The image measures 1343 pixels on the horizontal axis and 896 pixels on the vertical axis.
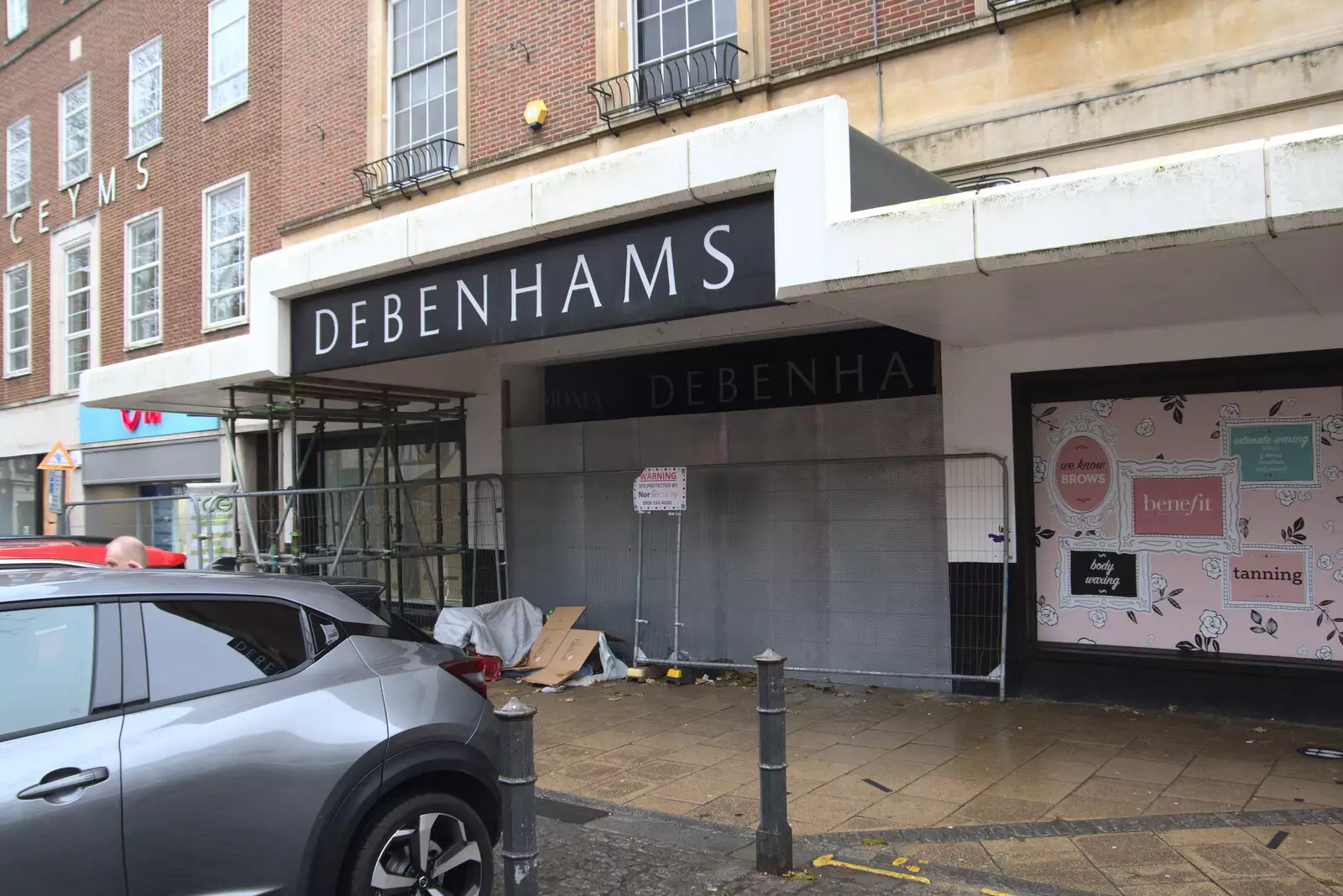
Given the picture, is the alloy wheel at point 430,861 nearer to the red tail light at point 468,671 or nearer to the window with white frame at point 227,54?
the red tail light at point 468,671

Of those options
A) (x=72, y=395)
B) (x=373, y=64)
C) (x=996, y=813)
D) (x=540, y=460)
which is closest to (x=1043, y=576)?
(x=996, y=813)

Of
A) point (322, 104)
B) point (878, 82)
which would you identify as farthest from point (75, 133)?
point (878, 82)

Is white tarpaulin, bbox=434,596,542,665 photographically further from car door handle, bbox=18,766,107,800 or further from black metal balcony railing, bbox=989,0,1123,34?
black metal balcony railing, bbox=989,0,1123,34

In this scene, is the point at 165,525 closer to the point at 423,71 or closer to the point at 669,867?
the point at 423,71

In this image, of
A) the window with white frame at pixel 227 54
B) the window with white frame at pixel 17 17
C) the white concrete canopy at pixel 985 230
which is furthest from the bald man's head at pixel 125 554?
the window with white frame at pixel 17 17

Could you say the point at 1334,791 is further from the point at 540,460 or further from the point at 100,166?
the point at 100,166

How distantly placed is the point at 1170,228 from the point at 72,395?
64.9 feet

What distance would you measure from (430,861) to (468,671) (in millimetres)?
869

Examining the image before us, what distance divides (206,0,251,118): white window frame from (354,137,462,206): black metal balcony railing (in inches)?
178

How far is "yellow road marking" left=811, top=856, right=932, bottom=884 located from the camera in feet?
15.4

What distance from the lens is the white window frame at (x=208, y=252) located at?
51.3 feet

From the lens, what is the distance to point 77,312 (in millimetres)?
19578

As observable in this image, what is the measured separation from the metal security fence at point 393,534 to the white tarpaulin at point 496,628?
3.07ft

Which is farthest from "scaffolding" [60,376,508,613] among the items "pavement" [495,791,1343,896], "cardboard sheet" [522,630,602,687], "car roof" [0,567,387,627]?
"car roof" [0,567,387,627]
